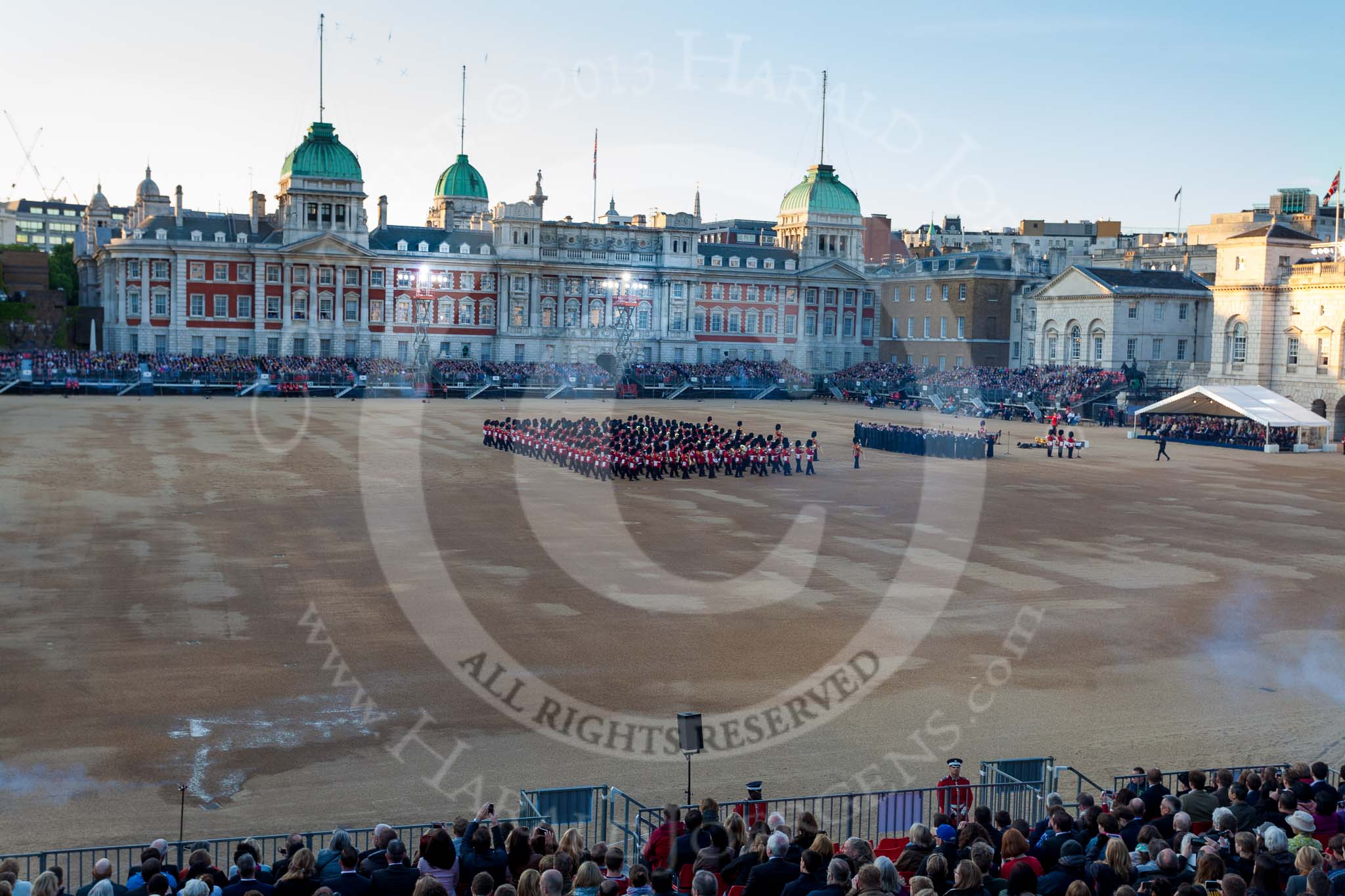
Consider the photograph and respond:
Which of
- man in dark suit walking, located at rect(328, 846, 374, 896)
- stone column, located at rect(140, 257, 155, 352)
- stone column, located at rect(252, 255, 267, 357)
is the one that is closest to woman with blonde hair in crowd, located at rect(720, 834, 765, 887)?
man in dark suit walking, located at rect(328, 846, 374, 896)

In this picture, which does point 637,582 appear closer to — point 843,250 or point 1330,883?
point 1330,883

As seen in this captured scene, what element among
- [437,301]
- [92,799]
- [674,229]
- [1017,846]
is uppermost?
[674,229]

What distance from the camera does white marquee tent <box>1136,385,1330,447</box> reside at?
54562 mm

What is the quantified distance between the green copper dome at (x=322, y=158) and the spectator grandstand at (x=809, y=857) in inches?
3170

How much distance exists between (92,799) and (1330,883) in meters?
11.0

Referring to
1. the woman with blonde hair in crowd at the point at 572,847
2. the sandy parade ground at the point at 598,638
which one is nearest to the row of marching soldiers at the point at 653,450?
the sandy parade ground at the point at 598,638

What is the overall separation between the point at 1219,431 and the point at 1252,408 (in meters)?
2.67

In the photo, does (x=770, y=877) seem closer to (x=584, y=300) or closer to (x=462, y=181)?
(x=584, y=300)

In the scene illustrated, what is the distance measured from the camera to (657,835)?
33.1 feet

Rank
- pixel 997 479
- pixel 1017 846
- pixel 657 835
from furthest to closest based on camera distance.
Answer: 1. pixel 997 479
2. pixel 657 835
3. pixel 1017 846

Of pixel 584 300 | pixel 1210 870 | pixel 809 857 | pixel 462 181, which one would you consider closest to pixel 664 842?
pixel 809 857

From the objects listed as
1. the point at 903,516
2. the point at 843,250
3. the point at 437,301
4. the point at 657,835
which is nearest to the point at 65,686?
the point at 657,835

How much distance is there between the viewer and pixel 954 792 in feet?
40.1

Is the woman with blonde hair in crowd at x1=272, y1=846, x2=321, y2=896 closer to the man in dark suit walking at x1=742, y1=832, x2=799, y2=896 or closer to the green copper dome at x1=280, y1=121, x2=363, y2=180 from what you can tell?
the man in dark suit walking at x1=742, y1=832, x2=799, y2=896
